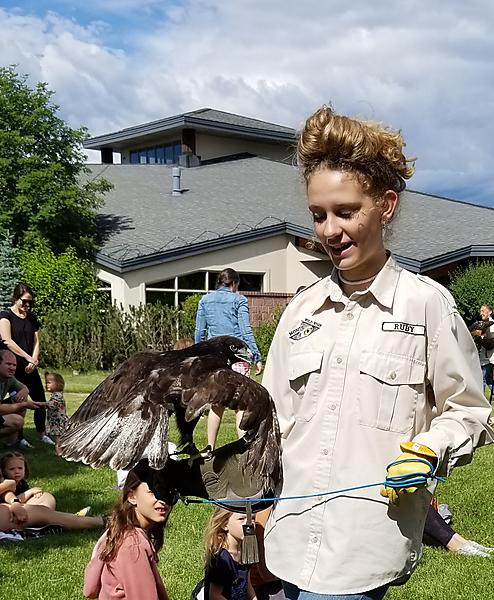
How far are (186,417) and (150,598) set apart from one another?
140 cm

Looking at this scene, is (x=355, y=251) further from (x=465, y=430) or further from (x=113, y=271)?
(x=113, y=271)

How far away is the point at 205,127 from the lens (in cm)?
2867

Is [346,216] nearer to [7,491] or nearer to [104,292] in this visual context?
[7,491]

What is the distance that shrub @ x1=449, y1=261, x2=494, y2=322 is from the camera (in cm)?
1847

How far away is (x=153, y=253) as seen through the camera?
760 inches

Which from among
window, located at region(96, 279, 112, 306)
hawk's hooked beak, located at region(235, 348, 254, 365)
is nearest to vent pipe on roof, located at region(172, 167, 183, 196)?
window, located at region(96, 279, 112, 306)

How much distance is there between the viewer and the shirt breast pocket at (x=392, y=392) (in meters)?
2.28

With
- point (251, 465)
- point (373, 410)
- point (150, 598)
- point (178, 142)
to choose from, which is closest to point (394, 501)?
point (373, 410)

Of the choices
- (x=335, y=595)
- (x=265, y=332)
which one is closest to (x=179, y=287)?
(x=265, y=332)

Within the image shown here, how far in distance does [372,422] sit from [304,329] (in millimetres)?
373

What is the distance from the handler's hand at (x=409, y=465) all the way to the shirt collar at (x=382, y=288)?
1.41 ft

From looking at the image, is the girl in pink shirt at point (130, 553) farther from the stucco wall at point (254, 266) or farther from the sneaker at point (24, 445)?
the stucco wall at point (254, 266)

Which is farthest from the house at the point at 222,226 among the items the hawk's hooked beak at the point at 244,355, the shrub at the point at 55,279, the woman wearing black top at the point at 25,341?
the hawk's hooked beak at the point at 244,355

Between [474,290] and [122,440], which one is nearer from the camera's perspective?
[122,440]
